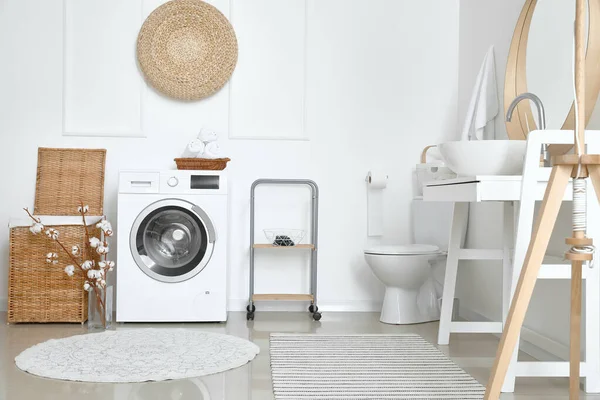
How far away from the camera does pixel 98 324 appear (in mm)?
3709

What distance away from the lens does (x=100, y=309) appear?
375cm

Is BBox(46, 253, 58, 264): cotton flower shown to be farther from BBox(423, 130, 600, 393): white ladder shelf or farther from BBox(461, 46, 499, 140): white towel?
BBox(461, 46, 499, 140): white towel

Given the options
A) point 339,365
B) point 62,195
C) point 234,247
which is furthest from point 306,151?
point 339,365

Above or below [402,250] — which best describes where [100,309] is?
below

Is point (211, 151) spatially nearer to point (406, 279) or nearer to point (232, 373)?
point (406, 279)

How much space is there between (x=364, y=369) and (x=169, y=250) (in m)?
1.54

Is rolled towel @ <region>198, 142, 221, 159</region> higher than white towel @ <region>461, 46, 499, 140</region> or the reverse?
the reverse

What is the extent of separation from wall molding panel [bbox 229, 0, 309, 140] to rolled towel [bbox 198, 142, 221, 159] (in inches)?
14.0

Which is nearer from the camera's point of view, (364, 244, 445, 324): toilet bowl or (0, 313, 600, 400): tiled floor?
(0, 313, 600, 400): tiled floor

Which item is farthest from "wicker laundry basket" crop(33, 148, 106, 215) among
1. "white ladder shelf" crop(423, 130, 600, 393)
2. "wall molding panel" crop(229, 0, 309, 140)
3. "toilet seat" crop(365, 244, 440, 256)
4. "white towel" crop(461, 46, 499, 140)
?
"white ladder shelf" crop(423, 130, 600, 393)

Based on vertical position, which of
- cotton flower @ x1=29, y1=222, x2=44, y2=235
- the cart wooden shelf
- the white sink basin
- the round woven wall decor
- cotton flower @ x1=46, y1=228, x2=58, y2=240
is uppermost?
the round woven wall decor

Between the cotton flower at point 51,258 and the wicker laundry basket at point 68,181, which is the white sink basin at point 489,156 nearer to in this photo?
the cotton flower at point 51,258

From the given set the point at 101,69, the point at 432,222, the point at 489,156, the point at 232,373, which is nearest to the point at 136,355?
the point at 232,373

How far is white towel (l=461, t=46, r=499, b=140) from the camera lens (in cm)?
381
